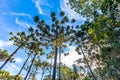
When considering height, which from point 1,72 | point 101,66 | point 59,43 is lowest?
point 1,72

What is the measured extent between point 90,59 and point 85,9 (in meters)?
26.2

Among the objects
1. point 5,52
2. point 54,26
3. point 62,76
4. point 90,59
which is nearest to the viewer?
point 54,26

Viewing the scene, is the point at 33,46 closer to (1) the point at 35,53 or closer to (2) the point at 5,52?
(1) the point at 35,53

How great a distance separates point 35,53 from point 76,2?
78.3ft

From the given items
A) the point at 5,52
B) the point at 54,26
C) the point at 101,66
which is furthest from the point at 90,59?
the point at 5,52

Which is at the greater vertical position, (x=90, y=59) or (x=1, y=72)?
(x=90, y=59)

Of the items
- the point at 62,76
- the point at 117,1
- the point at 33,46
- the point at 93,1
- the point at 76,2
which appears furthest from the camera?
the point at 62,76

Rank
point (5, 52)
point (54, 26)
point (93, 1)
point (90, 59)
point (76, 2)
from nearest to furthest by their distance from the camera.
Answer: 1. point (93, 1)
2. point (76, 2)
3. point (54, 26)
4. point (5, 52)
5. point (90, 59)

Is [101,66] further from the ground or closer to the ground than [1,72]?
further from the ground

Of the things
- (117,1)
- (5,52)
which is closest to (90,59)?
(5,52)

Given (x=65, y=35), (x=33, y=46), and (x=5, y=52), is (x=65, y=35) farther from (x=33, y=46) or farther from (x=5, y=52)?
(x=5, y=52)

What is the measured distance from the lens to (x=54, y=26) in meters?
28.3

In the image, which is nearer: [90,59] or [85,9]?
[85,9]

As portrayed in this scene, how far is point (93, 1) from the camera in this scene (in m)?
13.8
